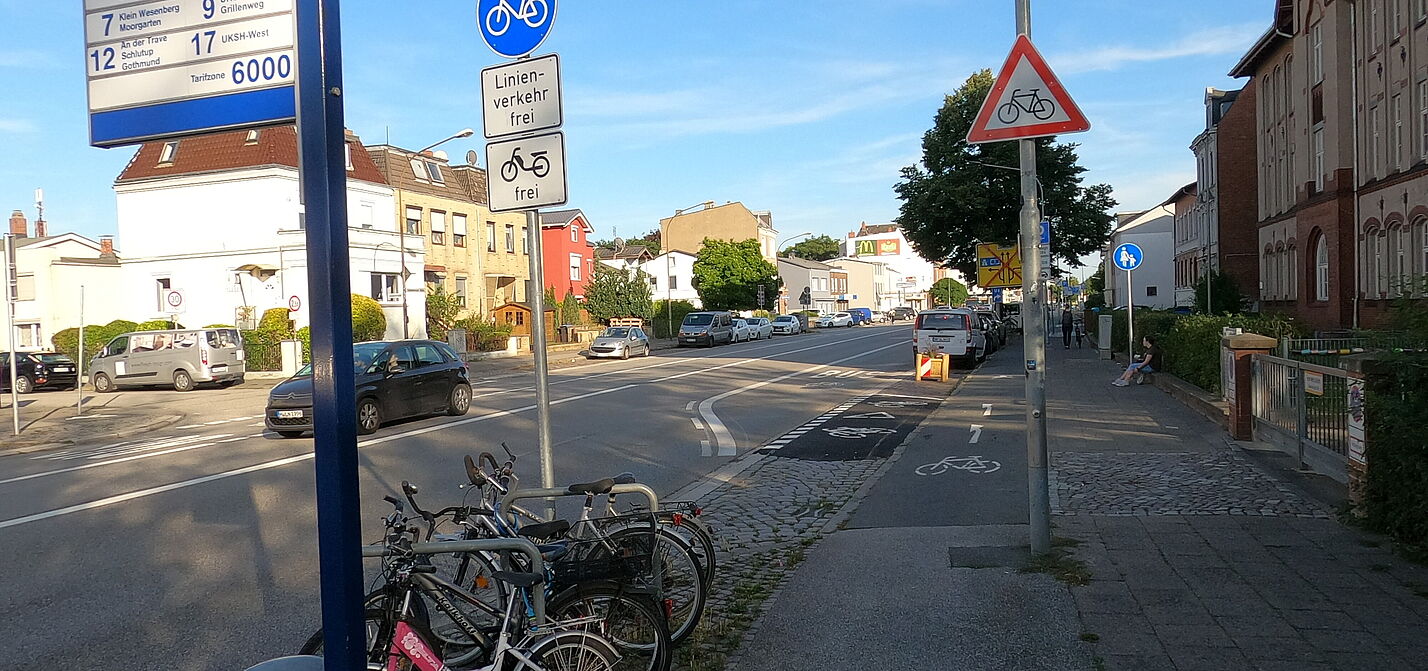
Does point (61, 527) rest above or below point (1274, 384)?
below

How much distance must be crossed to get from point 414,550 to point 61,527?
689cm

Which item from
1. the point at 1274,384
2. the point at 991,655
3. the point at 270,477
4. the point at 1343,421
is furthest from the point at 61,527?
the point at 1274,384

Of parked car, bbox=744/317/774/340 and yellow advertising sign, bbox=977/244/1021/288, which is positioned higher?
yellow advertising sign, bbox=977/244/1021/288

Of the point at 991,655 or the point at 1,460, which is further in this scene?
the point at 1,460

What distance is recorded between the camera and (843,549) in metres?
7.36

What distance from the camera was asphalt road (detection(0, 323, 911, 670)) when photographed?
5871 millimetres

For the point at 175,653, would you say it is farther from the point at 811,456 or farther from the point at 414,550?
the point at 811,456

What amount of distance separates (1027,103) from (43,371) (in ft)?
112

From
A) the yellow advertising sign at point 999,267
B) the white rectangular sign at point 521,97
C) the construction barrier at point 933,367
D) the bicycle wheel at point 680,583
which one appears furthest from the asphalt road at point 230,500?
the yellow advertising sign at point 999,267

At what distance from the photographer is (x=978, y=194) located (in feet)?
142

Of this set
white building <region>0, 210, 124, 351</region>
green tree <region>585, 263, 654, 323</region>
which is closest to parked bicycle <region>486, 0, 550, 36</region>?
white building <region>0, 210, 124, 351</region>

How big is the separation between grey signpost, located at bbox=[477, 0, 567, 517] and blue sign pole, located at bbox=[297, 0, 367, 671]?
8.02 ft

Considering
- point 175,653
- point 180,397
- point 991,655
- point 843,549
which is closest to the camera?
point 991,655

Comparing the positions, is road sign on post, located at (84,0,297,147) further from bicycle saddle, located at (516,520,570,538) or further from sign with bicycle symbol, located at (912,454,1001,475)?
sign with bicycle symbol, located at (912,454,1001,475)
